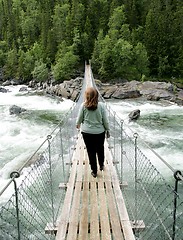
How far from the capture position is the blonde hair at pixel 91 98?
294 centimetres

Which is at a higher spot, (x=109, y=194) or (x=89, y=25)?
(x=89, y=25)

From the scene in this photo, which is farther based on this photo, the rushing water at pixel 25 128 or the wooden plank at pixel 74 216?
the rushing water at pixel 25 128

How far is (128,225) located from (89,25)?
2890cm

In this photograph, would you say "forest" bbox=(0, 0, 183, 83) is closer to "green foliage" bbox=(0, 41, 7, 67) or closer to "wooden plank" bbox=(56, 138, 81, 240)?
"green foliage" bbox=(0, 41, 7, 67)

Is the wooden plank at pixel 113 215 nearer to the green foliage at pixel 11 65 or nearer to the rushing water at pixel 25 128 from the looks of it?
the rushing water at pixel 25 128

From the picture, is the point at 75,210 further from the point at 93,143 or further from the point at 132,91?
the point at 132,91

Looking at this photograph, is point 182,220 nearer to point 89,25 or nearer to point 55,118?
point 55,118

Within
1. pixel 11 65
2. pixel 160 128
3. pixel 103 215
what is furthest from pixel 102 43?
pixel 103 215

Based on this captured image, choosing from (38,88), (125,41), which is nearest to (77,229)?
(38,88)

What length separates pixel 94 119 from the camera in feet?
10.1

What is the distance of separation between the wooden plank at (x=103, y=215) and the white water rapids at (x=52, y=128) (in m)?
2.95

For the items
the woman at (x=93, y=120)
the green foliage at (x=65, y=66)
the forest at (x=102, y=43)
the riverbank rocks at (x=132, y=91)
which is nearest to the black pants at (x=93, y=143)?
the woman at (x=93, y=120)

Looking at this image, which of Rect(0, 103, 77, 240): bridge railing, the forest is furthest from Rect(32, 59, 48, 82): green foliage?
Rect(0, 103, 77, 240): bridge railing

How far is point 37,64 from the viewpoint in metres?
27.4
